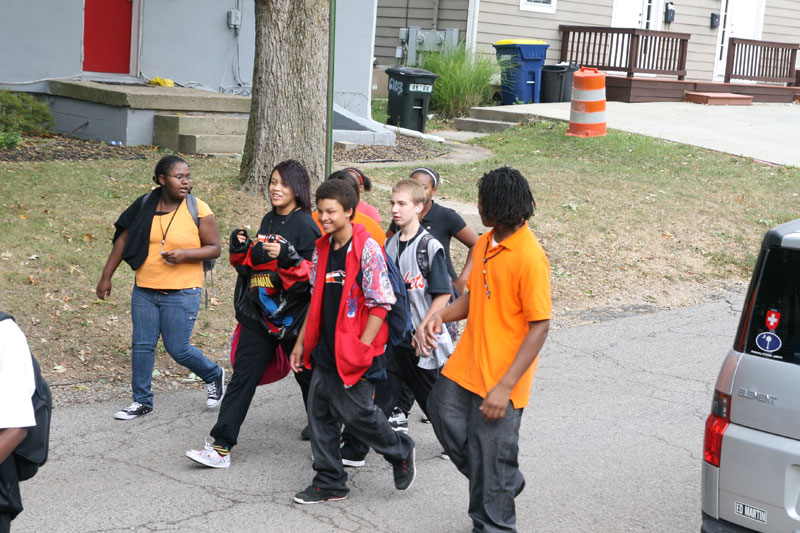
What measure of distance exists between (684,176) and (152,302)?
1083 centimetres

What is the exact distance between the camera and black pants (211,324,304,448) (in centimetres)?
515

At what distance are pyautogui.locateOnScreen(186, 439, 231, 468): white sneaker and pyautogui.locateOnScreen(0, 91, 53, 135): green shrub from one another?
938cm

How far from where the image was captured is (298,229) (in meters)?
5.33

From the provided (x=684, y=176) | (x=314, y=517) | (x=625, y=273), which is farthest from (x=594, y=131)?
(x=314, y=517)

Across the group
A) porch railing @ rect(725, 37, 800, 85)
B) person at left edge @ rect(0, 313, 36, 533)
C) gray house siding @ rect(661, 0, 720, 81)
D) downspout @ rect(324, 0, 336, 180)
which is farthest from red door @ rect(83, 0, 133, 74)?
porch railing @ rect(725, 37, 800, 85)

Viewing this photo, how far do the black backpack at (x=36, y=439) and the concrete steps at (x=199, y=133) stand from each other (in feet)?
32.4

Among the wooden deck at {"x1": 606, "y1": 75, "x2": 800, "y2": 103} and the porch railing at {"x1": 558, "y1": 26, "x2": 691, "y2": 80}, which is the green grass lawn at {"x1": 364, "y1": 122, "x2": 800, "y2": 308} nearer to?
the wooden deck at {"x1": 606, "y1": 75, "x2": 800, "y2": 103}

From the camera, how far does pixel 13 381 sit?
9.48ft

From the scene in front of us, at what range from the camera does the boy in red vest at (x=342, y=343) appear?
467 cm

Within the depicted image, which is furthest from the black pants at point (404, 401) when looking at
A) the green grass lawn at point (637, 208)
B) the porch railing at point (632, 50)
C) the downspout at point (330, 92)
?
the porch railing at point (632, 50)

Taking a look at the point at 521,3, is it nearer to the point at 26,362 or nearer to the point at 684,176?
the point at 684,176

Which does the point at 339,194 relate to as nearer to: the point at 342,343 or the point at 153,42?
the point at 342,343

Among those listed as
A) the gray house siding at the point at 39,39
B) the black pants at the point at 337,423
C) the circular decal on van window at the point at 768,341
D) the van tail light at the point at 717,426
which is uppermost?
the gray house siding at the point at 39,39

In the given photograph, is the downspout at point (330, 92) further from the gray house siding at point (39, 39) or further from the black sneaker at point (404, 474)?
the gray house siding at point (39, 39)
